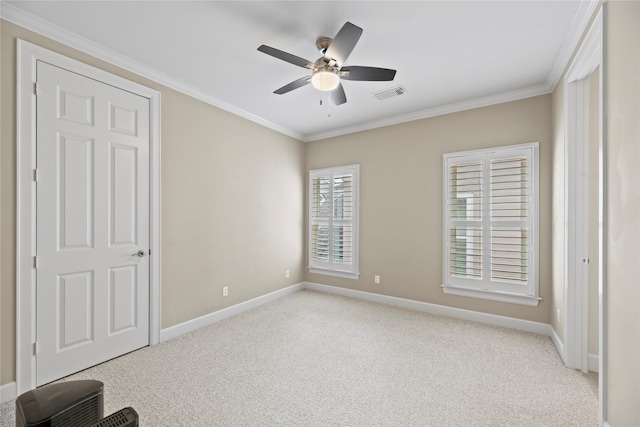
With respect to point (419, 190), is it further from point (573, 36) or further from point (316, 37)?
point (316, 37)

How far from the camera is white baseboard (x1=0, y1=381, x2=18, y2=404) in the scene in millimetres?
2014

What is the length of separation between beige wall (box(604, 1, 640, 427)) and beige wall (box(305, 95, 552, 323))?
183cm

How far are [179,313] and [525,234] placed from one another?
13.1 feet

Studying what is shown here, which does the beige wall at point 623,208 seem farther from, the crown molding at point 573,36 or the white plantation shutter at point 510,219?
the white plantation shutter at point 510,219

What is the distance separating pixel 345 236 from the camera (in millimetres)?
4711

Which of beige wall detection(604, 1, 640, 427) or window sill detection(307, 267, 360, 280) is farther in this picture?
window sill detection(307, 267, 360, 280)

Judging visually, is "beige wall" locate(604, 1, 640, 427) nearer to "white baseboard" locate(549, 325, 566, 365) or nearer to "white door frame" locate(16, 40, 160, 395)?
"white baseboard" locate(549, 325, 566, 365)

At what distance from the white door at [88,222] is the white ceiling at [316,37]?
0.43 metres

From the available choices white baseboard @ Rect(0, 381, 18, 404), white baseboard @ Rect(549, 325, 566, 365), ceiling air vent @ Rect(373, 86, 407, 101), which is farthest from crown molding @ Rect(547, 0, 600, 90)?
white baseboard @ Rect(0, 381, 18, 404)

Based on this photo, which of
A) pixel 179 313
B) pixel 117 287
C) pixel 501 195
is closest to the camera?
pixel 117 287

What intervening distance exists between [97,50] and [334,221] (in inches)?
139

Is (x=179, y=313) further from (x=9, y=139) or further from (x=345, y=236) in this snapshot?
(x=345, y=236)

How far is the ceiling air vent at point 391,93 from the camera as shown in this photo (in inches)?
130

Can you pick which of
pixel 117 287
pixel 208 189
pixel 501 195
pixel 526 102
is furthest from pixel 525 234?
pixel 117 287
